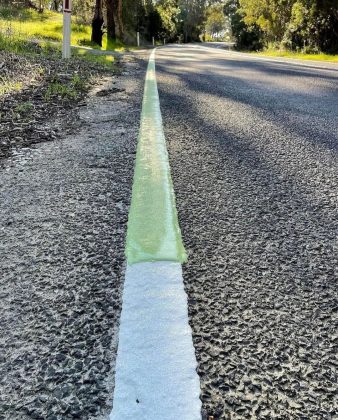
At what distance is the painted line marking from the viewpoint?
705 mm

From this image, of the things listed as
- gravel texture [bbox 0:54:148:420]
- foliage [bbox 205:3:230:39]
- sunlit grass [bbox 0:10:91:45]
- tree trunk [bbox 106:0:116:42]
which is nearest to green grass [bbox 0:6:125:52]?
sunlit grass [bbox 0:10:91:45]

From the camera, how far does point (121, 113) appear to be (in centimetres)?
345

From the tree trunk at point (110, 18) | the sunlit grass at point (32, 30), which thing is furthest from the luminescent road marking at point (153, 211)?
the tree trunk at point (110, 18)

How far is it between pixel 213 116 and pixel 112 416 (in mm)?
3024

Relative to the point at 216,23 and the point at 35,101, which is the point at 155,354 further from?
the point at 216,23

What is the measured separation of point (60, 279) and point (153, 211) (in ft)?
1.67

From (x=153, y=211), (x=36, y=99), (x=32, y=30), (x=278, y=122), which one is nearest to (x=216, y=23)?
(x=32, y=30)

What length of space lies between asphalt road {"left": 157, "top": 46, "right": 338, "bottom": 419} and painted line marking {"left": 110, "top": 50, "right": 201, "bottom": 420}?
0.03 meters

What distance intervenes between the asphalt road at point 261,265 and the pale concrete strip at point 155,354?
0.10 ft

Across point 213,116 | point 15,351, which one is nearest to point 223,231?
point 15,351

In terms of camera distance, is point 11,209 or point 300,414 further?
point 11,209

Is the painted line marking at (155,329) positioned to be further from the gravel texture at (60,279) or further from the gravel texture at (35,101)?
the gravel texture at (35,101)

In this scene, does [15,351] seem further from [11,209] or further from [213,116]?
[213,116]

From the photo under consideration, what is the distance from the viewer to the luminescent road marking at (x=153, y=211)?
122cm
